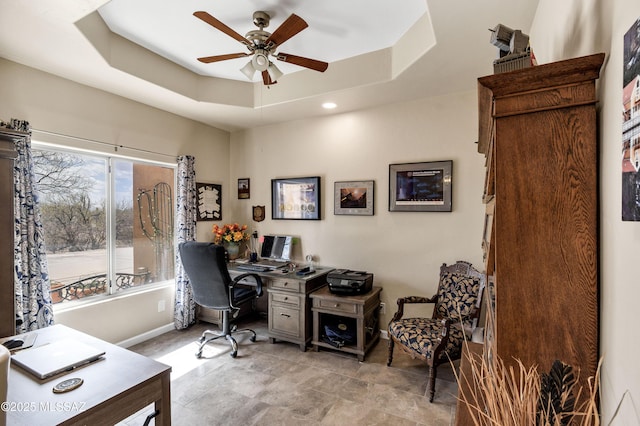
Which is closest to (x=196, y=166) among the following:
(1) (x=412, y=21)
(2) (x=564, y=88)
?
(1) (x=412, y=21)

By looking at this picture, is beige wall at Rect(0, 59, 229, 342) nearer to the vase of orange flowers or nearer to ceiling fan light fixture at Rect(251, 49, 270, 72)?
the vase of orange flowers

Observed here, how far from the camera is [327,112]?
A: 3.60m

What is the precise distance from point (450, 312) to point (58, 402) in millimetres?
2743

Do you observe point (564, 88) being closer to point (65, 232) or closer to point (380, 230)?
point (380, 230)

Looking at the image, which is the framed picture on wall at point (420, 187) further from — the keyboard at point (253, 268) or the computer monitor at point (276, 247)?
the keyboard at point (253, 268)

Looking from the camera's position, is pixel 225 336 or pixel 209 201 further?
pixel 209 201

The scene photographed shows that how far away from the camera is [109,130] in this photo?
303cm

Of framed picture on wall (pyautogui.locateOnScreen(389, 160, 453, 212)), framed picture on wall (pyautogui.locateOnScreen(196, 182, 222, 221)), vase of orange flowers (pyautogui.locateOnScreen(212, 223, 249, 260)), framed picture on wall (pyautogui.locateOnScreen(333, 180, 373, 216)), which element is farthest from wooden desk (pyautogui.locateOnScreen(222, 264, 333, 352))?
framed picture on wall (pyautogui.locateOnScreen(196, 182, 222, 221))

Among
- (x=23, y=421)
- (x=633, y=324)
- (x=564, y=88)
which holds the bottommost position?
(x=23, y=421)

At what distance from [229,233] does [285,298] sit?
138 cm

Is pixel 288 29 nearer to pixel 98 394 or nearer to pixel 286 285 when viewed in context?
pixel 98 394

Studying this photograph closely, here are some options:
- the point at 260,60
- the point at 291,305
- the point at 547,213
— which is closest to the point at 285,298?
the point at 291,305

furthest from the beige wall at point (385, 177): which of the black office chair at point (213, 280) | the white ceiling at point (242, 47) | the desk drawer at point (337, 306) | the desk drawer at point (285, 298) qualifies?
the black office chair at point (213, 280)

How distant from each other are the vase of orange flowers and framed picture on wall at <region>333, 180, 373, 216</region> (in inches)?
55.4
